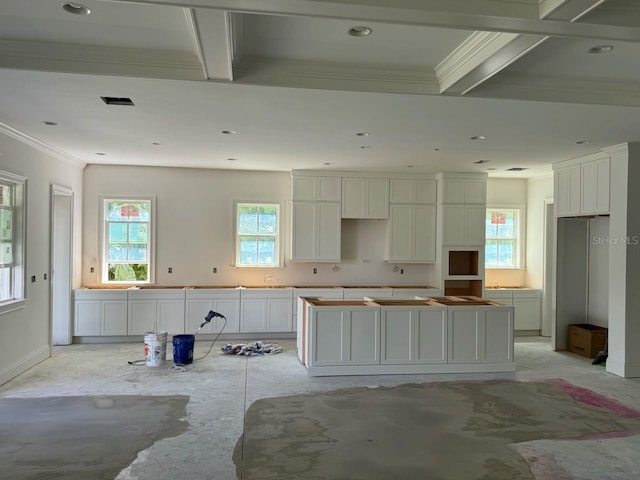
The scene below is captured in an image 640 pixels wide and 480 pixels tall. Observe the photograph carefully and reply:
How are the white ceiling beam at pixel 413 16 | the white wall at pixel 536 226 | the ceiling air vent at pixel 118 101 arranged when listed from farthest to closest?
the white wall at pixel 536 226 < the ceiling air vent at pixel 118 101 < the white ceiling beam at pixel 413 16

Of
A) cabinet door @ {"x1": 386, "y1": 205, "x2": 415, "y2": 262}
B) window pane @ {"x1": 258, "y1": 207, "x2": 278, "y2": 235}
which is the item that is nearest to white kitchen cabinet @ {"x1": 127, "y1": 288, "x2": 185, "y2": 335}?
window pane @ {"x1": 258, "y1": 207, "x2": 278, "y2": 235}

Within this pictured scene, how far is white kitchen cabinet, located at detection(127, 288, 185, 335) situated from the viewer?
7.49 meters

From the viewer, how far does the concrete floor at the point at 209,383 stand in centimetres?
352

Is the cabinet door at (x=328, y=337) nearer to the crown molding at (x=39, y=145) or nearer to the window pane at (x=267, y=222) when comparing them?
the window pane at (x=267, y=222)

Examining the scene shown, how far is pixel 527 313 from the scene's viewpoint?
28.1ft

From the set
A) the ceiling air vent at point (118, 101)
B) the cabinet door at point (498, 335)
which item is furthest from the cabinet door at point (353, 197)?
the ceiling air vent at point (118, 101)

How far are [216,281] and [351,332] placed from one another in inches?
127

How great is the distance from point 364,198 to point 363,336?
9.89 ft

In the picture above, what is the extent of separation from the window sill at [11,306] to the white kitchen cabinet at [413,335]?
4.19 metres

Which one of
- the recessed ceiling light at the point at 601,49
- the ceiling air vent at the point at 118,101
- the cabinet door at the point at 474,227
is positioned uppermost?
the recessed ceiling light at the point at 601,49

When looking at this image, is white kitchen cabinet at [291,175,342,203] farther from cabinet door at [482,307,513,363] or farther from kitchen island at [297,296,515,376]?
cabinet door at [482,307,513,363]

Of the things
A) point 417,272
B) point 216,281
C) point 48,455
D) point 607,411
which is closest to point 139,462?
point 48,455

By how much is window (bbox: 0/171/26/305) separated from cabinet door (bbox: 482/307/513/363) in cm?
559

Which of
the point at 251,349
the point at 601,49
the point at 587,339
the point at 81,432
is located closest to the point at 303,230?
the point at 251,349
